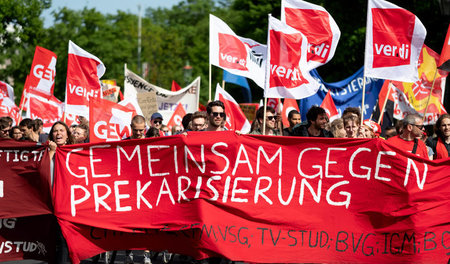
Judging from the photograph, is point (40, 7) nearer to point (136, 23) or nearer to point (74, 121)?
point (74, 121)

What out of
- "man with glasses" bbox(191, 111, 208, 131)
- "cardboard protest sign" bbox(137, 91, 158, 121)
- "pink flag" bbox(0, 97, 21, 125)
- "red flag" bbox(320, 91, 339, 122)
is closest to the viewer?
"man with glasses" bbox(191, 111, 208, 131)

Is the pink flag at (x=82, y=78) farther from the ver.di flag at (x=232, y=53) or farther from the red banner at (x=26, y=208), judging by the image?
the red banner at (x=26, y=208)

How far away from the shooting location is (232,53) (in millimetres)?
12227

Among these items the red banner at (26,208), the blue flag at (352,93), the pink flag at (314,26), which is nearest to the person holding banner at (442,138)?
the pink flag at (314,26)

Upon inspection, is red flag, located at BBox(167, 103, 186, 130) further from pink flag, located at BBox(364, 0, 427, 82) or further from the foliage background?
the foliage background

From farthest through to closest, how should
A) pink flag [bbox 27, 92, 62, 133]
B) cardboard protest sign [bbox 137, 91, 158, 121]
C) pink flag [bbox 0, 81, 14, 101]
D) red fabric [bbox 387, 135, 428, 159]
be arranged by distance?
pink flag [bbox 0, 81, 14, 101] → pink flag [bbox 27, 92, 62, 133] → cardboard protest sign [bbox 137, 91, 158, 121] → red fabric [bbox 387, 135, 428, 159]

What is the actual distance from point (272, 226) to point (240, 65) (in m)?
5.09

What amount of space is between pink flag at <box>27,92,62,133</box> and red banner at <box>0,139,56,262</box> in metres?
7.65

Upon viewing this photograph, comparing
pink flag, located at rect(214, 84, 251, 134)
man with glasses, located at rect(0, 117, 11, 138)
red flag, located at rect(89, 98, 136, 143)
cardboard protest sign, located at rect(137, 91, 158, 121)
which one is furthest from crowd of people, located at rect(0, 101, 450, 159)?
cardboard protest sign, located at rect(137, 91, 158, 121)

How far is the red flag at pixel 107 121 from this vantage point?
34.7 feet

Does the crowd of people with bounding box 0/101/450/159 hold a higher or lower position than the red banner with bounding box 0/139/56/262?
higher

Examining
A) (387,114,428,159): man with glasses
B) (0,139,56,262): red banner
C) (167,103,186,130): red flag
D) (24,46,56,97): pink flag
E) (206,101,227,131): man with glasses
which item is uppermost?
(24,46,56,97): pink flag

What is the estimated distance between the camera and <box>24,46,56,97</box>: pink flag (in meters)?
15.2

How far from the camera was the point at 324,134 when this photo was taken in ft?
29.6
